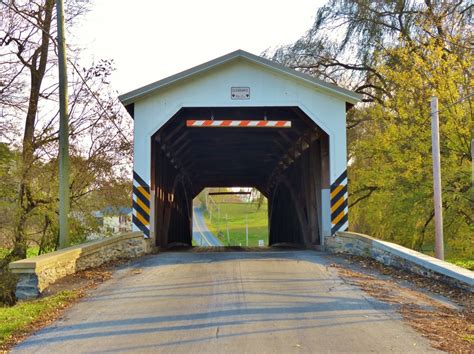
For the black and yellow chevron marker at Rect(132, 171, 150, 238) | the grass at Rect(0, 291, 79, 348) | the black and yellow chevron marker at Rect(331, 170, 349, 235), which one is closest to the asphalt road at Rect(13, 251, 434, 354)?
the grass at Rect(0, 291, 79, 348)

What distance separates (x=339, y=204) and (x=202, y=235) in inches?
2082

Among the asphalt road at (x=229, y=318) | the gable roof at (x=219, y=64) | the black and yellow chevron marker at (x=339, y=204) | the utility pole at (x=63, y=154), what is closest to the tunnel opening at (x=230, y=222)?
the black and yellow chevron marker at (x=339, y=204)

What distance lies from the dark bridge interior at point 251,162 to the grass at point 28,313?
216 inches

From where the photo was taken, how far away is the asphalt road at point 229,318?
469 centimetres

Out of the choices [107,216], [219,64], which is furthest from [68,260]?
[107,216]

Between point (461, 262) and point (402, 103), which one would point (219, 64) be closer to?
point (402, 103)

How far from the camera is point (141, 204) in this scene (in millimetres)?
11391

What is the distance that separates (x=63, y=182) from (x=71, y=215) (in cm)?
651

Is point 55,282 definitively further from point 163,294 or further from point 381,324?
point 381,324

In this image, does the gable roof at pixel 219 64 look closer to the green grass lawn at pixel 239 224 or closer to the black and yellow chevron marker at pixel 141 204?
the black and yellow chevron marker at pixel 141 204

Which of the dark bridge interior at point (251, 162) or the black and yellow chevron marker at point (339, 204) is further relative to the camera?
the dark bridge interior at point (251, 162)

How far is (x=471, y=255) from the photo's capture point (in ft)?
47.3

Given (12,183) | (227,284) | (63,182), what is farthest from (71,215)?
(227,284)

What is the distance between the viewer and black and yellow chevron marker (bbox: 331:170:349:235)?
1162 cm
